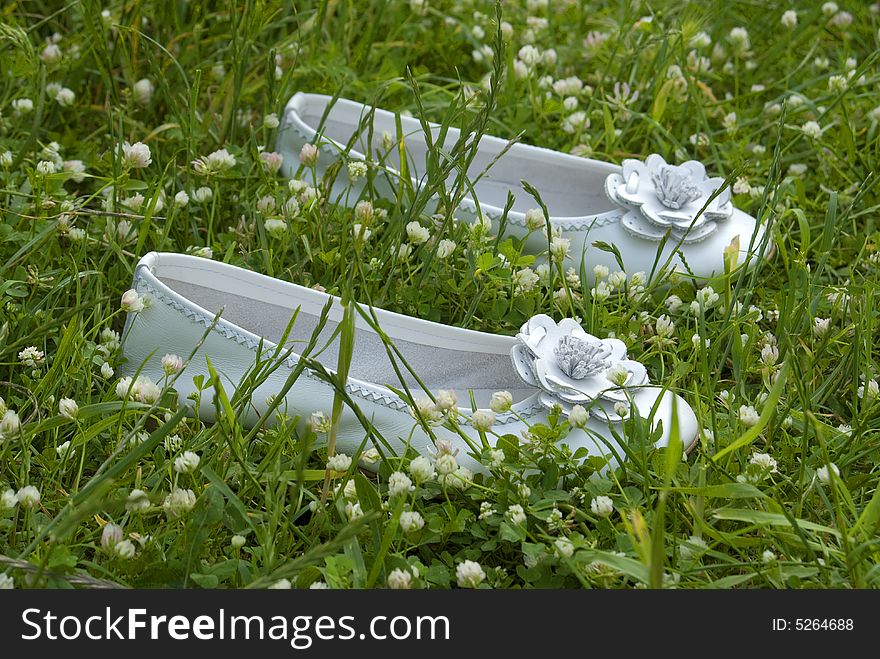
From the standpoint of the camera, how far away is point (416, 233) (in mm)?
1869

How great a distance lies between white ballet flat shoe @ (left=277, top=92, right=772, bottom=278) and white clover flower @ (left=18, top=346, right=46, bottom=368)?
0.66 m

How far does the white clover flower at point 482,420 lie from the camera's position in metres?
1.49

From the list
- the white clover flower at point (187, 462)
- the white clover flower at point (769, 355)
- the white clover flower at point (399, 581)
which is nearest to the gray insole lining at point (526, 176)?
the white clover flower at point (769, 355)

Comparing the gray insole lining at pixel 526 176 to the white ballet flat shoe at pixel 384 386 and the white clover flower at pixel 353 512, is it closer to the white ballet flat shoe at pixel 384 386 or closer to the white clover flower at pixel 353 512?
the white ballet flat shoe at pixel 384 386

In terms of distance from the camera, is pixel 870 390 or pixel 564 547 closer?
pixel 564 547

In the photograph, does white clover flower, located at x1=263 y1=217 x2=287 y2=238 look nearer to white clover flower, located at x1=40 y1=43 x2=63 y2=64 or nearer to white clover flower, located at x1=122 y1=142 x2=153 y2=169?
white clover flower, located at x1=122 y1=142 x2=153 y2=169

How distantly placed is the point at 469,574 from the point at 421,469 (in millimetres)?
157

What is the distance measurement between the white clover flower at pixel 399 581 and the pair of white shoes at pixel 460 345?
0.72 feet

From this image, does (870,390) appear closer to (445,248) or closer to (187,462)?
(445,248)

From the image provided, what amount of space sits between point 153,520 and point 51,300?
0.55 m

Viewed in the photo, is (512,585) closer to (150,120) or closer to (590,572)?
(590,572)

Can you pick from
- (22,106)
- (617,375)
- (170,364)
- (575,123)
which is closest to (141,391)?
(170,364)

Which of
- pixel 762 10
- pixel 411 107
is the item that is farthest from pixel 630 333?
pixel 762 10

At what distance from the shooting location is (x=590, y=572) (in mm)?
1354
